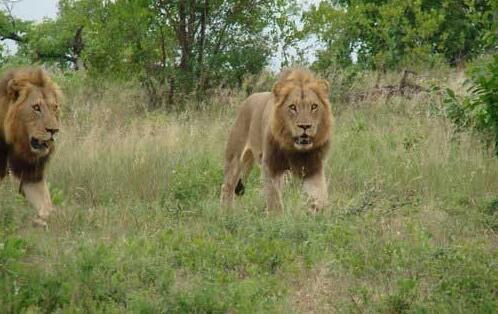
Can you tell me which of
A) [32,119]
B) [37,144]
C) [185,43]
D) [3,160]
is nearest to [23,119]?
[32,119]

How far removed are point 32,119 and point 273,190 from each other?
197cm

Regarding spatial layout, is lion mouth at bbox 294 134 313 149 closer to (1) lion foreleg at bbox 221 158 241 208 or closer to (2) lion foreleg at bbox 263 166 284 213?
(2) lion foreleg at bbox 263 166 284 213

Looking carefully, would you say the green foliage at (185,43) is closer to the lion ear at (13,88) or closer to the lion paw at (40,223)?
the lion ear at (13,88)

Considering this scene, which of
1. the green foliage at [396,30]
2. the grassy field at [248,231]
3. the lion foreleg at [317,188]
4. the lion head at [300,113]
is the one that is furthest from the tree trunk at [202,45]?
the lion foreleg at [317,188]

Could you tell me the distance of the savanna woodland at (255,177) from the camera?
5500 mm

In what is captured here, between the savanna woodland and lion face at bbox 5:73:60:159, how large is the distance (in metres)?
0.45

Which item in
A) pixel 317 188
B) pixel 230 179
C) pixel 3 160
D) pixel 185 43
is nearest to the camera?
pixel 3 160

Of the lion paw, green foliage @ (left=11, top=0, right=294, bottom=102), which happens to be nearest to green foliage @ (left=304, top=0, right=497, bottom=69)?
green foliage @ (left=11, top=0, right=294, bottom=102)

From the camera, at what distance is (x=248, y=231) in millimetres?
7043

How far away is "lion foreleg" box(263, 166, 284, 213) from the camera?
7.95 meters

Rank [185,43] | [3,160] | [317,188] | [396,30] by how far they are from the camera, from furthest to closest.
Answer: [396,30], [185,43], [317,188], [3,160]

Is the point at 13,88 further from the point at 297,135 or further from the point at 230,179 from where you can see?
the point at 230,179

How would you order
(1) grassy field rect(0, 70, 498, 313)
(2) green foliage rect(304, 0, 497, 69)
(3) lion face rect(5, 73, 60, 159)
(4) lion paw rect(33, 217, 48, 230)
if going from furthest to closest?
1. (2) green foliage rect(304, 0, 497, 69)
2. (3) lion face rect(5, 73, 60, 159)
3. (4) lion paw rect(33, 217, 48, 230)
4. (1) grassy field rect(0, 70, 498, 313)

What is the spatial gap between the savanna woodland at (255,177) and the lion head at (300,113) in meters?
0.52
